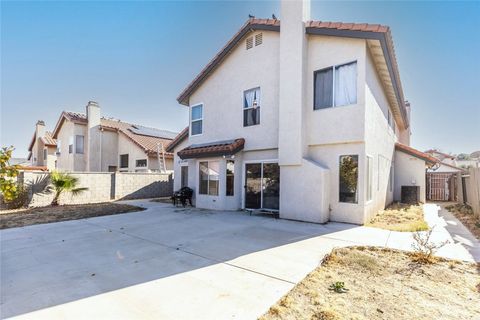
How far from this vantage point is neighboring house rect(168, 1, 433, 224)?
9.30 metres

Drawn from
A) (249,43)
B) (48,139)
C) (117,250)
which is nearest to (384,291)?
(117,250)

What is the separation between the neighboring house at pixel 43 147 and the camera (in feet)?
94.8

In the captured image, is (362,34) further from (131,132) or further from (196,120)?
(131,132)

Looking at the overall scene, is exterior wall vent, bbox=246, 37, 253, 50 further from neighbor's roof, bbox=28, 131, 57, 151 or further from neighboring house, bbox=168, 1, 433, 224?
neighbor's roof, bbox=28, 131, 57, 151

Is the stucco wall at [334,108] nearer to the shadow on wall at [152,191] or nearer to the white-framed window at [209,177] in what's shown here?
the white-framed window at [209,177]

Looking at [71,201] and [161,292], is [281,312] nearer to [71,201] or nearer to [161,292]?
[161,292]

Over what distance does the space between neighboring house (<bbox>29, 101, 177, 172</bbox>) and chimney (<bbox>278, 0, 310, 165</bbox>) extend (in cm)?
1459

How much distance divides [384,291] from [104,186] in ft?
56.2

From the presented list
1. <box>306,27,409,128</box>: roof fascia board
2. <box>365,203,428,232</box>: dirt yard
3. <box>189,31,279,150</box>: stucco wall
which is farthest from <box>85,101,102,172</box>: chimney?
<box>365,203,428,232</box>: dirt yard

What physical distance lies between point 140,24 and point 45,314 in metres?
14.0

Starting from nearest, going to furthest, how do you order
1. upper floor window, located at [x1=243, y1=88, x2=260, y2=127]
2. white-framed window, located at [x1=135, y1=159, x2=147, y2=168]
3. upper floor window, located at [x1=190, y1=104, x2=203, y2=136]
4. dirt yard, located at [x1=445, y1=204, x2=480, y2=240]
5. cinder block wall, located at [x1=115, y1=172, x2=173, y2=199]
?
dirt yard, located at [x1=445, y1=204, x2=480, y2=240], upper floor window, located at [x1=243, y1=88, x2=260, y2=127], upper floor window, located at [x1=190, y1=104, x2=203, y2=136], cinder block wall, located at [x1=115, y1=172, x2=173, y2=199], white-framed window, located at [x1=135, y1=159, x2=147, y2=168]

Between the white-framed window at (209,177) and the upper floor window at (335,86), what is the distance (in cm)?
606

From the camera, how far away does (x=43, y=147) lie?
98.3ft

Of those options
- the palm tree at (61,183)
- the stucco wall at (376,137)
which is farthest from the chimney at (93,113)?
the stucco wall at (376,137)
